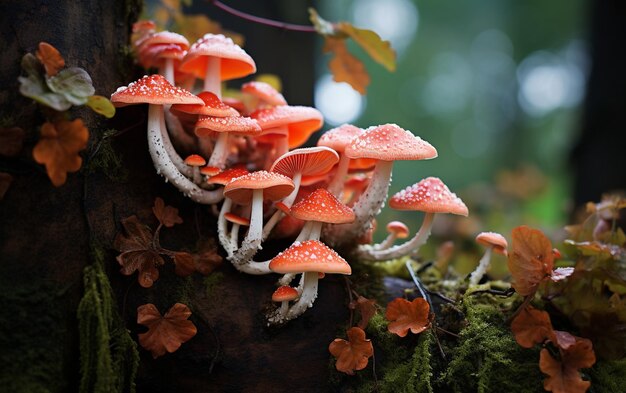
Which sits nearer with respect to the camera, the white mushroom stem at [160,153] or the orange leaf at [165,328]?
the orange leaf at [165,328]

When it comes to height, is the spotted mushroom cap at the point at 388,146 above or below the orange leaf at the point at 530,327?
above

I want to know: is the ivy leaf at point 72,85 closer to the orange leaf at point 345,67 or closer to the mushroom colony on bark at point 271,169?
the mushroom colony on bark at point 271,169

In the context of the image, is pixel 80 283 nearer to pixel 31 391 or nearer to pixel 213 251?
pixel 31 391

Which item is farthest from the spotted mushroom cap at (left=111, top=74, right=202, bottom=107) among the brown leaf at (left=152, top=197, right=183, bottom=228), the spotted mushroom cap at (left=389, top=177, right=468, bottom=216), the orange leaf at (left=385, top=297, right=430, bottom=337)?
the orange leaf at (left=385, top=297, right=430, bottom=337)

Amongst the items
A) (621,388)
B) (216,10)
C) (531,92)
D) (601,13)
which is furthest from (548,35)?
(621,388)

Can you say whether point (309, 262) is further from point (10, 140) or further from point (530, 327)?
point (10, 140)

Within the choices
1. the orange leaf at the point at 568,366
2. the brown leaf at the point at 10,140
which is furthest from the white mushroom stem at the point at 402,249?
the brown leaf at the point at 10,140

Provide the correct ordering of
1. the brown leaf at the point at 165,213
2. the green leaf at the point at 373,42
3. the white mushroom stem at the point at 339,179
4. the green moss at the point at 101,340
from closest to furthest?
the green moss at the point at 101,340
the brown leaf at the point at 165,213
the white mushroom stem at the point at 339,179
the green leaf at the point at 373,42
